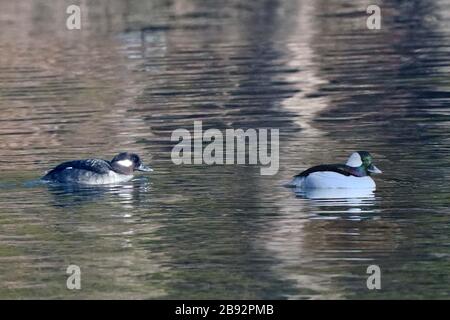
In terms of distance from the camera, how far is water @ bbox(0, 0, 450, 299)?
49.1 ft

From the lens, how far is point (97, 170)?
64.7 ft

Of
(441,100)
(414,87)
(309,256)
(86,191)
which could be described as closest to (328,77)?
(414,87)

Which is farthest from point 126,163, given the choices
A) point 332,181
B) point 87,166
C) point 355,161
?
point 355,161

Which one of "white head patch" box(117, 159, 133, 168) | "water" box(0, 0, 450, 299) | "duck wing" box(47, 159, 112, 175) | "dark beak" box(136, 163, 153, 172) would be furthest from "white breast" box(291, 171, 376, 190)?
"duck wing" box(47, 159, 112, 175)

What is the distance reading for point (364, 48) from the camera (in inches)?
1399

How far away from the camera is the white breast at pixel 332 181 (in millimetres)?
18562

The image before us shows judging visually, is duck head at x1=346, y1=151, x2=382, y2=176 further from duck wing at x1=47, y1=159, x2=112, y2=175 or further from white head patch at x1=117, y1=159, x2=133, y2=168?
duck wing at x1=47, y1=159, x2=112, y2=175

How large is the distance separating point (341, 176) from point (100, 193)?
3.23 metres

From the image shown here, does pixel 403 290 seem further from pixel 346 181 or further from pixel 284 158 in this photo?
pixel 284 158

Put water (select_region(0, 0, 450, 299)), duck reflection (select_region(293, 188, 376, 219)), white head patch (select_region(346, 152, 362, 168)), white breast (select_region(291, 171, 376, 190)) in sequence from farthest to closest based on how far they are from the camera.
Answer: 1. white head patch (select_region(346, 152, 362, 168))
2. white breast (select_region(291, 171, 376, 190))
3. duck reflection (select_region(293, 188, 376, 219))
4. water (select_region(0, 0, 450, 299))

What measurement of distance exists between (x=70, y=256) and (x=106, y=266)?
0.63 m

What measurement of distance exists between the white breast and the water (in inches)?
7.6

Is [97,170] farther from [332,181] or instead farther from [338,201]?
[338,201]

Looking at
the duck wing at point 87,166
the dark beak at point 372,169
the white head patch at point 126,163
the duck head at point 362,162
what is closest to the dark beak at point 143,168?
the white head patch at point 126,163
